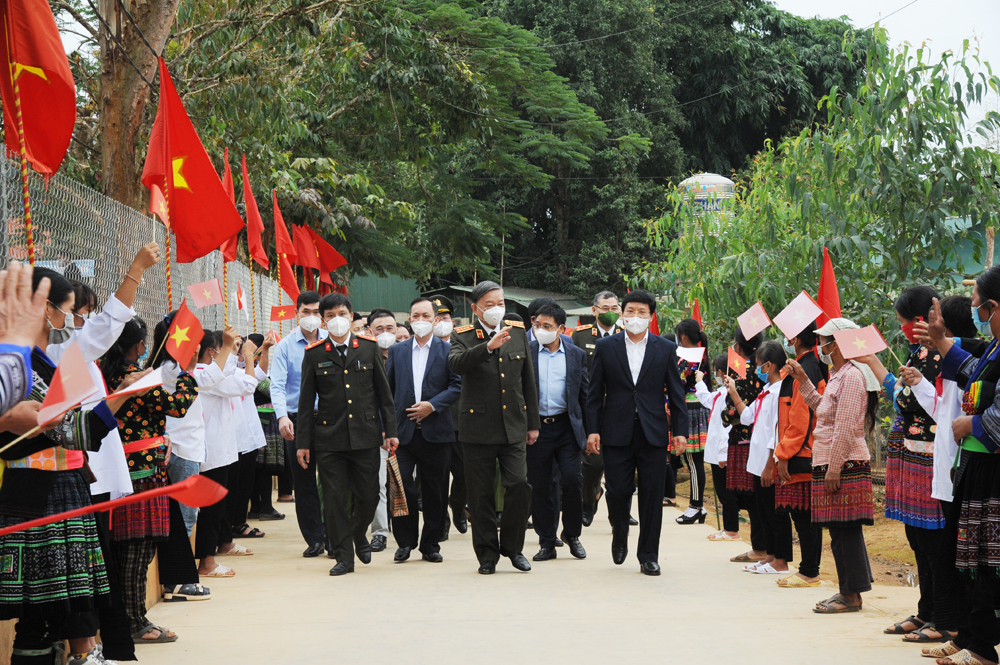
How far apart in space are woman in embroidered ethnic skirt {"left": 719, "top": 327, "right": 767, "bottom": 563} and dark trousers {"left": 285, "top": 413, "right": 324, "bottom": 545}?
3406mm

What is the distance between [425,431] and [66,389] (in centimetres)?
533

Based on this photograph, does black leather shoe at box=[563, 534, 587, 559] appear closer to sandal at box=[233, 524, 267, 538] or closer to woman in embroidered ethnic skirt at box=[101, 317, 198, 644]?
sandal at box=[233, 524, 267, 538]

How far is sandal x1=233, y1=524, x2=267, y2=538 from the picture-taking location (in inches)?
368

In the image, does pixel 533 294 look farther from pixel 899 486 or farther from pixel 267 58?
pixel 899 486

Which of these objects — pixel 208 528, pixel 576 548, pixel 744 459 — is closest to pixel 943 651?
pixel 744 459

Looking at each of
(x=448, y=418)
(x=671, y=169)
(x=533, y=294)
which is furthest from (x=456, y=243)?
(x=448, y=418)

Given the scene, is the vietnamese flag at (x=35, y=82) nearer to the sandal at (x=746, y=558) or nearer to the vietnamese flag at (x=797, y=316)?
the vietnamese flag at (x=797, y=316)

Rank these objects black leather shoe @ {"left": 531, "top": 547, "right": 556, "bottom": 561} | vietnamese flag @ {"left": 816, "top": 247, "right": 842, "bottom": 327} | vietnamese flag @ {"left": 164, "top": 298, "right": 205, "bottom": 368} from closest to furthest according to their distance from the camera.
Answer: vietnamese flag @ {"left": 164, "top": 298, "right": 205, "bottom": 368} < vietnamese flag @ {"left": 816, "top": 247, "right": 842, "bottom": 327} < black leather shoe @ {"left": 531, "top": 547, "right": 556, "bottom": 561}

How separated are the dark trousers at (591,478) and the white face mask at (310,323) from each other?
2.78 metres

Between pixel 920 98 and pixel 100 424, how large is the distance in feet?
22.0

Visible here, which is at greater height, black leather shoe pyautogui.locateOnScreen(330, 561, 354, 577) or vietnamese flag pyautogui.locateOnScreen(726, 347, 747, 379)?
vietnamese flag pyautogui.locateOnScreen(726, 347, 747, 379)

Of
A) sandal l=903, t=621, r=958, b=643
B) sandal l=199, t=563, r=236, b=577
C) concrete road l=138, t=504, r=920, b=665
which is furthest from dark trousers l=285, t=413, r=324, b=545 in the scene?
sandal l=903, t=621, r=958, b=643

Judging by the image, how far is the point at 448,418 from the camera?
27.1 feet

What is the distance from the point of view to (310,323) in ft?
28.8
